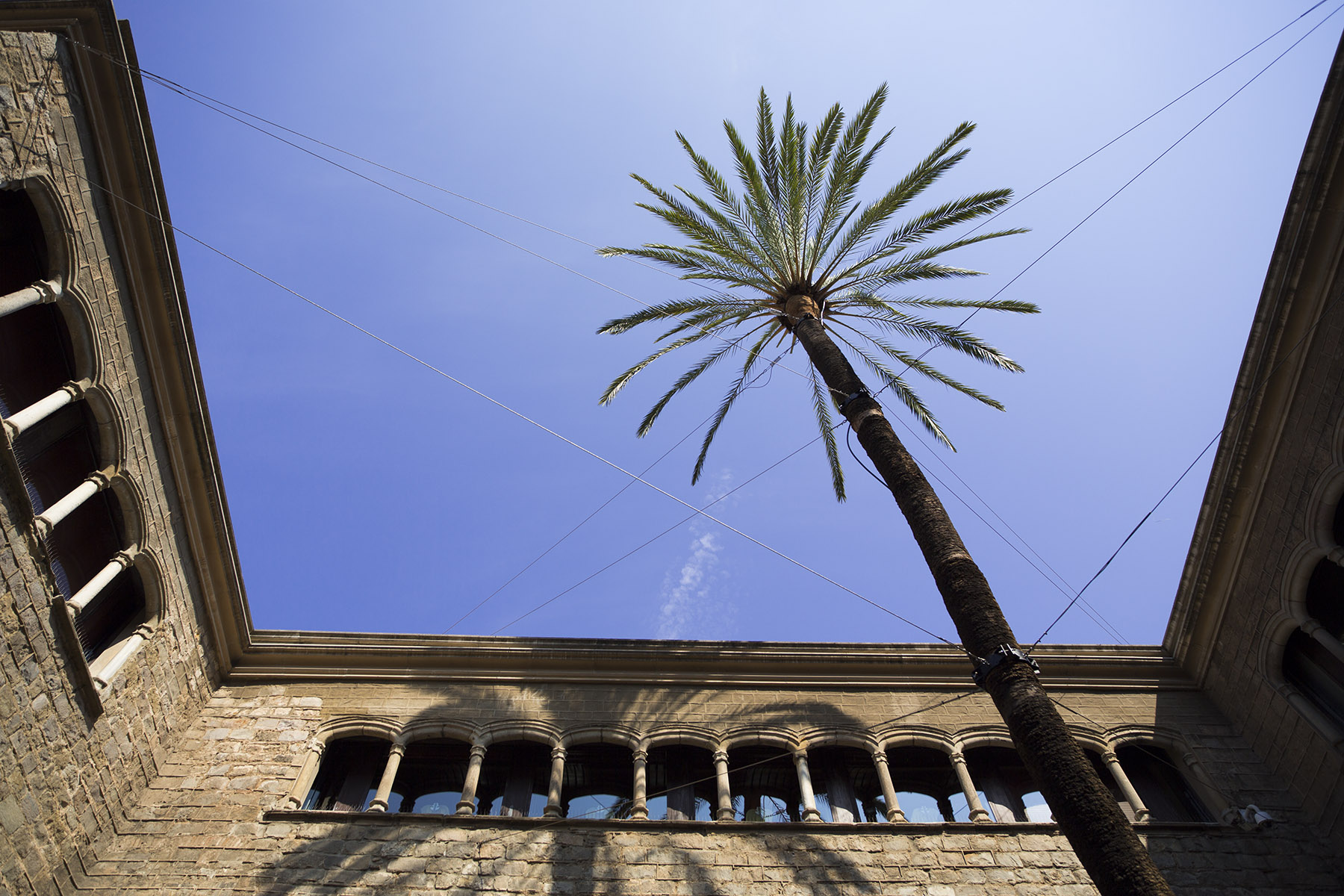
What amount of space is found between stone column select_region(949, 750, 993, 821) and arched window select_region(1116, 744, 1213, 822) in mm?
2631

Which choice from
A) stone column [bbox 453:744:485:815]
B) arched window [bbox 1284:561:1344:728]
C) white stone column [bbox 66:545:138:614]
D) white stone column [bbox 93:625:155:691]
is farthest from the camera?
stone column [bbox 453:744:485:815]

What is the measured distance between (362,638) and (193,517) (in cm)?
342

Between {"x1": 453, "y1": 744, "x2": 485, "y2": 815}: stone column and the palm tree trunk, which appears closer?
the palm tree trunk

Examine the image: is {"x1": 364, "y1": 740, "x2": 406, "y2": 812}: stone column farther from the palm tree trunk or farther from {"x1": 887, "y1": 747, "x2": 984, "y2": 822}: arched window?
the palm tree trunk

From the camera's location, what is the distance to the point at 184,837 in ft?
37.1

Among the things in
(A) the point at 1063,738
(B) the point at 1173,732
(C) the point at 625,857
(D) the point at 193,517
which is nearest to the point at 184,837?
(D) the point at 193,517

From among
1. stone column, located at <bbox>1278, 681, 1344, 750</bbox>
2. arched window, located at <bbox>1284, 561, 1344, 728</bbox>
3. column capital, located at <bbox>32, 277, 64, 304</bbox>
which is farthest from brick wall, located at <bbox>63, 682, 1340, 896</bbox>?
column capital, located at <bbox>32, 277, 64, 304</bbox>

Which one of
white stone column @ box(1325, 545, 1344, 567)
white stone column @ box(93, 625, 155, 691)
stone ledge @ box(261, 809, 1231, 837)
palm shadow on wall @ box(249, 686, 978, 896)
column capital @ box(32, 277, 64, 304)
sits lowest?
palm shadow on wall @ box(249, 686, 978, 896)

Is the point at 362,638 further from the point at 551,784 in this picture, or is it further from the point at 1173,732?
the point at 1173,732

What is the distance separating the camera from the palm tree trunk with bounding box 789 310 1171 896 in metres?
7.42

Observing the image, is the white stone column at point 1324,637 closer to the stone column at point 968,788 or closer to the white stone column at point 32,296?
the stone column at point 968,788

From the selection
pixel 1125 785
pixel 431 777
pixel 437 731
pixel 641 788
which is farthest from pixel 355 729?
pixel 1125 785

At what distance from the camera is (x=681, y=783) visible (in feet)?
42.4

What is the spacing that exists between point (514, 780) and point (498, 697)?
4.78 ft
